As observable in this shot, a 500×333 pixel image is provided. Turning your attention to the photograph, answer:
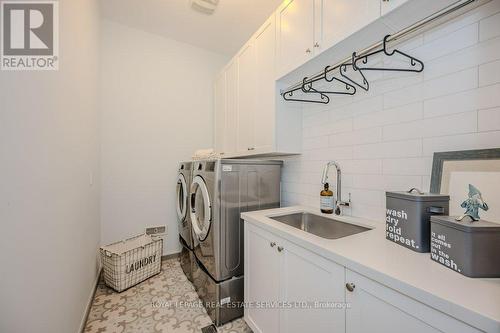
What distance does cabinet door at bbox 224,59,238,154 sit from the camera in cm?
240

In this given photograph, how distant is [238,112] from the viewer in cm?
234

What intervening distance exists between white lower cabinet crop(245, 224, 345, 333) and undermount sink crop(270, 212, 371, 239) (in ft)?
1.08

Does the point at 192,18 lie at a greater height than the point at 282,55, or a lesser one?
greater

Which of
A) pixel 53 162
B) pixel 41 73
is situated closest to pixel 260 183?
pixel 53 162

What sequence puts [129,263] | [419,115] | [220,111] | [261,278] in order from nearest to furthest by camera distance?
[419,115] → [261,278] → [129,263] → [220,111]

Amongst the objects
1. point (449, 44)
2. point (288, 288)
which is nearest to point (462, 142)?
point (449, 44)

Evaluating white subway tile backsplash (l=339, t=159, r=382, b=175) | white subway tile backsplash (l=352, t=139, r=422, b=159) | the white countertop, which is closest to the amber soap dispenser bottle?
white subway tile backsplash (l=339, t=159, r=382, b=175)

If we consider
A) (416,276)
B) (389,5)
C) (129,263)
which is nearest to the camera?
(416,276)

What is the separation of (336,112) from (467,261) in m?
1.25

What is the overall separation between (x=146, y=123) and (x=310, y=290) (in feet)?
8.53

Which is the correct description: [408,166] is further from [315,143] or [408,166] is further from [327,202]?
[315,143]

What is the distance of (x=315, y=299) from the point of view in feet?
3.32

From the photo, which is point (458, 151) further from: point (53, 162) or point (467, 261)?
point (53, 162)

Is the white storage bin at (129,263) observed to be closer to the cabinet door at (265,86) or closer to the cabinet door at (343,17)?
the cabinet door at (265,86)
